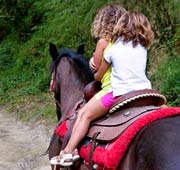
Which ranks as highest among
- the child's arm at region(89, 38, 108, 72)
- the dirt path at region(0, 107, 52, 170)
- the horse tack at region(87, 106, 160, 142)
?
the child's arm at region(89, 38, 108, 72)

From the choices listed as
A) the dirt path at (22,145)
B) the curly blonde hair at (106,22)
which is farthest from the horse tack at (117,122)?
the dirt path at (22,145)

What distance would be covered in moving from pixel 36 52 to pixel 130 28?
11.9 metres

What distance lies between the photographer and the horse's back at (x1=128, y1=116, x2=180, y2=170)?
2.91 metres

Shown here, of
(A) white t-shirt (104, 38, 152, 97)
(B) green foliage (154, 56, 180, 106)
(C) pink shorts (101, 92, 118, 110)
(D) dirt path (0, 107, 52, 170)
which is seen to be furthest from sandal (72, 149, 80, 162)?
(B) green foliage (154, 56, 180, 106)

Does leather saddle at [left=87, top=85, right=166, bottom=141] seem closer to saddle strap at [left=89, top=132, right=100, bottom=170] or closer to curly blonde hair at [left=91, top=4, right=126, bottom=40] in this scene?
saddle strap at [left=89, top=132, right=100, bottom=170]

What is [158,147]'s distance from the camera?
3.02 meters

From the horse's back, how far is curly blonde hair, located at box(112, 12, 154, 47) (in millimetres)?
809

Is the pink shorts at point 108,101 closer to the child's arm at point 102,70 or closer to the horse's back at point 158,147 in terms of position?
the child's arm at point 102,70

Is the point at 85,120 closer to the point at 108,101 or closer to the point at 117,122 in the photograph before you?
the point at 108,101

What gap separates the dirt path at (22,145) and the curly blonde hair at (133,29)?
3.88m

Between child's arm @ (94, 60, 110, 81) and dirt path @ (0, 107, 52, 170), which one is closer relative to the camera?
child's arm @ (94, 60, 110, 81)

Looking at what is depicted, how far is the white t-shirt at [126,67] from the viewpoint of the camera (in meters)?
3.86

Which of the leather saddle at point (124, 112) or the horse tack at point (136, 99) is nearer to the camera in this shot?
the leather saddle at point (124, 112)

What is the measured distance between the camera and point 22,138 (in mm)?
9477
